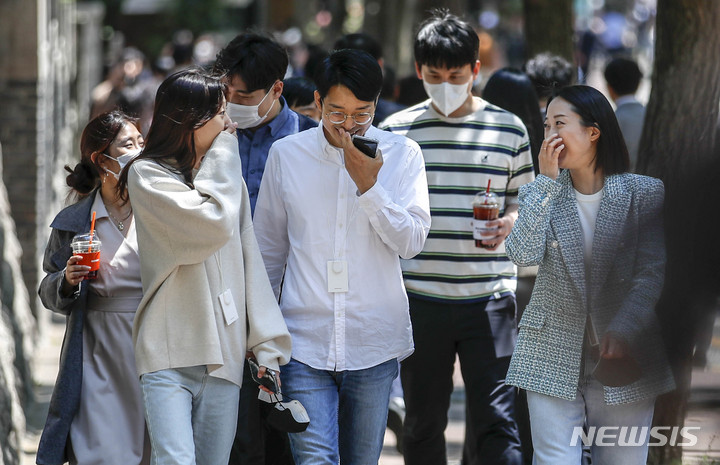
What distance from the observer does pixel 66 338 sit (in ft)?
15.1

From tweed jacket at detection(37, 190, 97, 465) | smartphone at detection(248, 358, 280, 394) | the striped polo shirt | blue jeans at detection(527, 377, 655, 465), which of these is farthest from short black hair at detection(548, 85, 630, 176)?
tweed jacket at detection(37, 190, 97, 465)

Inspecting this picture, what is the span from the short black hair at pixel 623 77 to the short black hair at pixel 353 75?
13.7 feet

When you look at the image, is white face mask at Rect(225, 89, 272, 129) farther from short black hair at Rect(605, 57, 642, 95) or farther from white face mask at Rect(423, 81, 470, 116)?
short black hair at Rect(605, 57, 642, 95)

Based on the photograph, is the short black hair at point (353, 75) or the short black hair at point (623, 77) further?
the short black hair at point (623, 77)

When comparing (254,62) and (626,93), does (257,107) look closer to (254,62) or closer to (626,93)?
(254,62)

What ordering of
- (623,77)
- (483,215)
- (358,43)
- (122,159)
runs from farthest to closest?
(623,77) < (358,43) < (483,215) < (122,159)

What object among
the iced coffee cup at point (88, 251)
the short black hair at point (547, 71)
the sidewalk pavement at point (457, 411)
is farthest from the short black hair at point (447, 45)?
the iced coffee cup at point (88, 251)

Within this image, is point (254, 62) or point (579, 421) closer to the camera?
point (579, 421)

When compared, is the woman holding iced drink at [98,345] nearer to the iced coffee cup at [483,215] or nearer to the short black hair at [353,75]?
the short black hair at [353,75]

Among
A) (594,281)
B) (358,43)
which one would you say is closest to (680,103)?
(594,281)

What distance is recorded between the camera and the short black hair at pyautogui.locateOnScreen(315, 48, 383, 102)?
436cm

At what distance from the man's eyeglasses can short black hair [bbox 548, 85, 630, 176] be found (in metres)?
0.78

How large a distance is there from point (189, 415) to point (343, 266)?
811mm

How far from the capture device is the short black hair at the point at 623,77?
819cm
